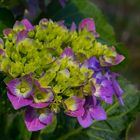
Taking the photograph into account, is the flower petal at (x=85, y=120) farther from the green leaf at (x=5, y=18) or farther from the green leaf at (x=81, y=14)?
the green leaf at (x=81, y=14)

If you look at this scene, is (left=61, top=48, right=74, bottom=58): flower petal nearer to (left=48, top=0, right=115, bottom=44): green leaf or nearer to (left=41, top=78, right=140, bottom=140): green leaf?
(left=41, top=78, right=140, bottom=140): green leaf

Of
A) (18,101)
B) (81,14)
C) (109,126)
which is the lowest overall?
(109,126)

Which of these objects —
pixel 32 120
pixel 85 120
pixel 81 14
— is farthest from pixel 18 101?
pixel 81 14

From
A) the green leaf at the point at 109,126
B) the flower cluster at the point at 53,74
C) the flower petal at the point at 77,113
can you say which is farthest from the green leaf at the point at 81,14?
the flower petal at the point at 77,113

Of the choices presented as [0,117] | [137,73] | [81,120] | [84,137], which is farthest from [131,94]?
[137,73]

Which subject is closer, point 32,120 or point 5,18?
point 32,120

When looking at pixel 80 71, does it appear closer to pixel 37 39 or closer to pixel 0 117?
pixel 37 39

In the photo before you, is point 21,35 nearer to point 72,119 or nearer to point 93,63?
point 93,63
